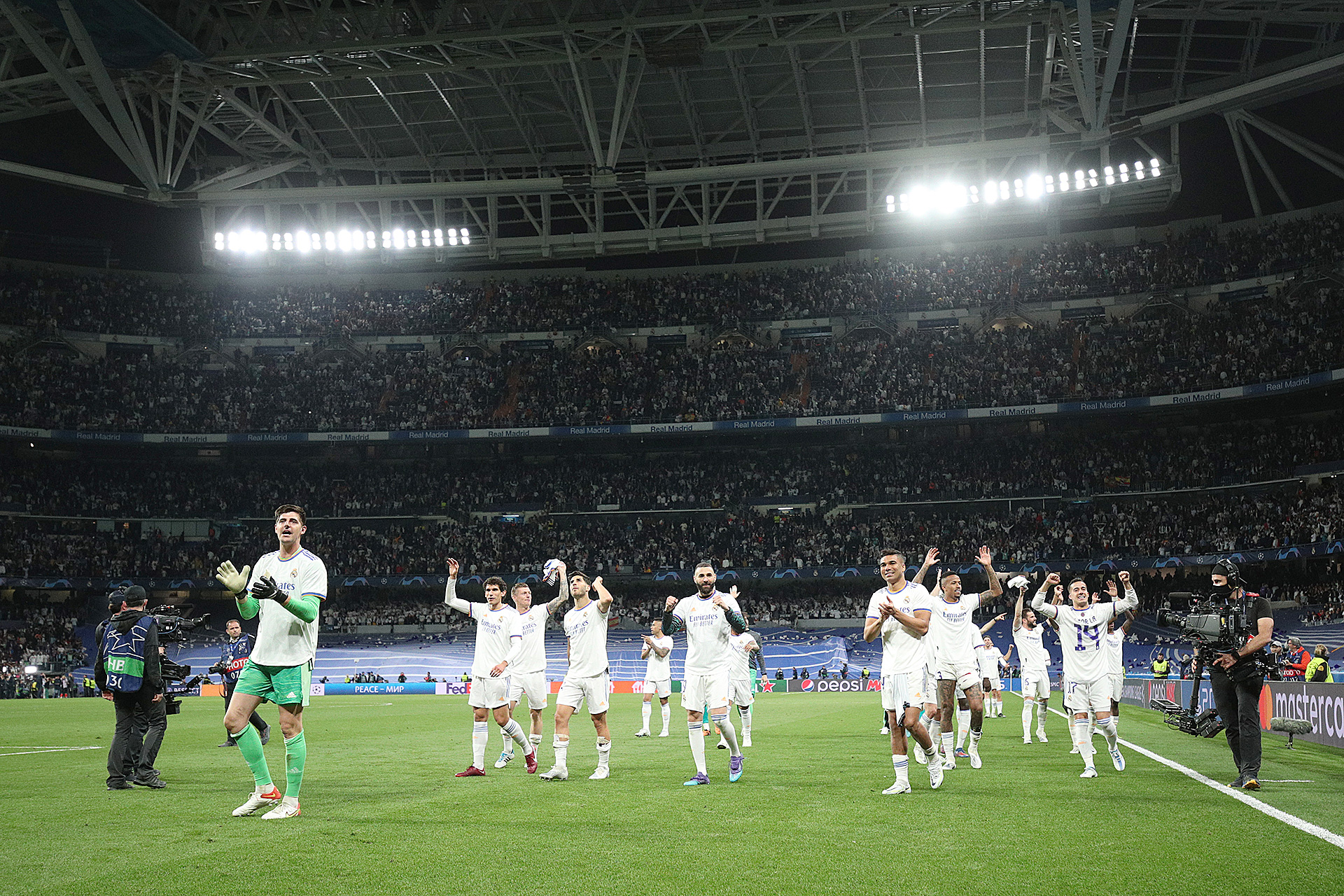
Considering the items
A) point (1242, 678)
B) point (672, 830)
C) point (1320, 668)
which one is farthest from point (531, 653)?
point (1320, 668)

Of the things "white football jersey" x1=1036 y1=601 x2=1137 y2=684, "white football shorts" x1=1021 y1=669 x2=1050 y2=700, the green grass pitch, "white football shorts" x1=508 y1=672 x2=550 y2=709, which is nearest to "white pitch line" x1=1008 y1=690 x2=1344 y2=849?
the green grass pitch

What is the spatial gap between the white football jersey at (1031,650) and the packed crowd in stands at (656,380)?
120 ft

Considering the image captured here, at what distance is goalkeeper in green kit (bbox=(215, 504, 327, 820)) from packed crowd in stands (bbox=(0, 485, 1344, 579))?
46.1m

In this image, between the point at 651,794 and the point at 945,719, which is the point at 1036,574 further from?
the point at 651,794

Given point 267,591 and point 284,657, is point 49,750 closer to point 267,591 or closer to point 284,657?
point 284,657

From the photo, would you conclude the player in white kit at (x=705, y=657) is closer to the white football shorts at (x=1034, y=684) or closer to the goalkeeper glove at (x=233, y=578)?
the goalkeeper glove at (x=233, y=578)

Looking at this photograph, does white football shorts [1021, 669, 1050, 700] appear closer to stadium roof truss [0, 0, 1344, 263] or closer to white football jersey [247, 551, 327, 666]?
white football jersey [247, 551, 327, 666]

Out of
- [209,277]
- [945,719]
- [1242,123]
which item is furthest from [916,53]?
[209,277]

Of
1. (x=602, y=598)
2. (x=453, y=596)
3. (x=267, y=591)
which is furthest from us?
(x=453, y=596)

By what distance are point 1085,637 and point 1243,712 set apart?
311cm

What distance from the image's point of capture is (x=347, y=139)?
46.7 meters

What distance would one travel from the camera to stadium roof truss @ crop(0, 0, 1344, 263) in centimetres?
3347

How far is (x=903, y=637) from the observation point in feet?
39.8

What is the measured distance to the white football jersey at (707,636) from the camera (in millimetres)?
13164
